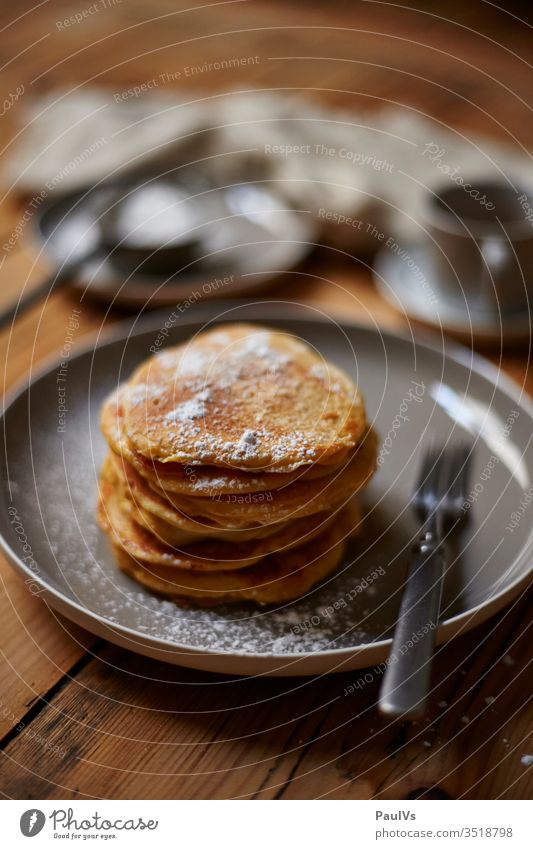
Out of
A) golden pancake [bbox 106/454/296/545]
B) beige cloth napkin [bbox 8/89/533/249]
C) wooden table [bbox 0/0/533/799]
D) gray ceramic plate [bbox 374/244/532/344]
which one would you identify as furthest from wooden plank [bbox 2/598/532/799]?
beige cloth napkin [bbox 8/89/533/249]

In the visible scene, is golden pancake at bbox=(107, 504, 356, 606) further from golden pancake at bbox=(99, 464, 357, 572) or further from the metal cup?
the metal cup

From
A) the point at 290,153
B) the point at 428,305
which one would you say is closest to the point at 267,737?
the point at 428,305

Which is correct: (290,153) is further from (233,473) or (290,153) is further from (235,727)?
(235,727)

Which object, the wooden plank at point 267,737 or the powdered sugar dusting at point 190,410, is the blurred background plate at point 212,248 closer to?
the powdered sugar dusting at point 190,410

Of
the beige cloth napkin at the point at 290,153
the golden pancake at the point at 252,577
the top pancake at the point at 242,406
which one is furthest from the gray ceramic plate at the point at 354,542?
the beige cloth napkin at the point at 290,153

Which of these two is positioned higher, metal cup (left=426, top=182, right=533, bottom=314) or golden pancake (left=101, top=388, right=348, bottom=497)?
metal cup (left=426, top=182, right=533, bottom=314)
